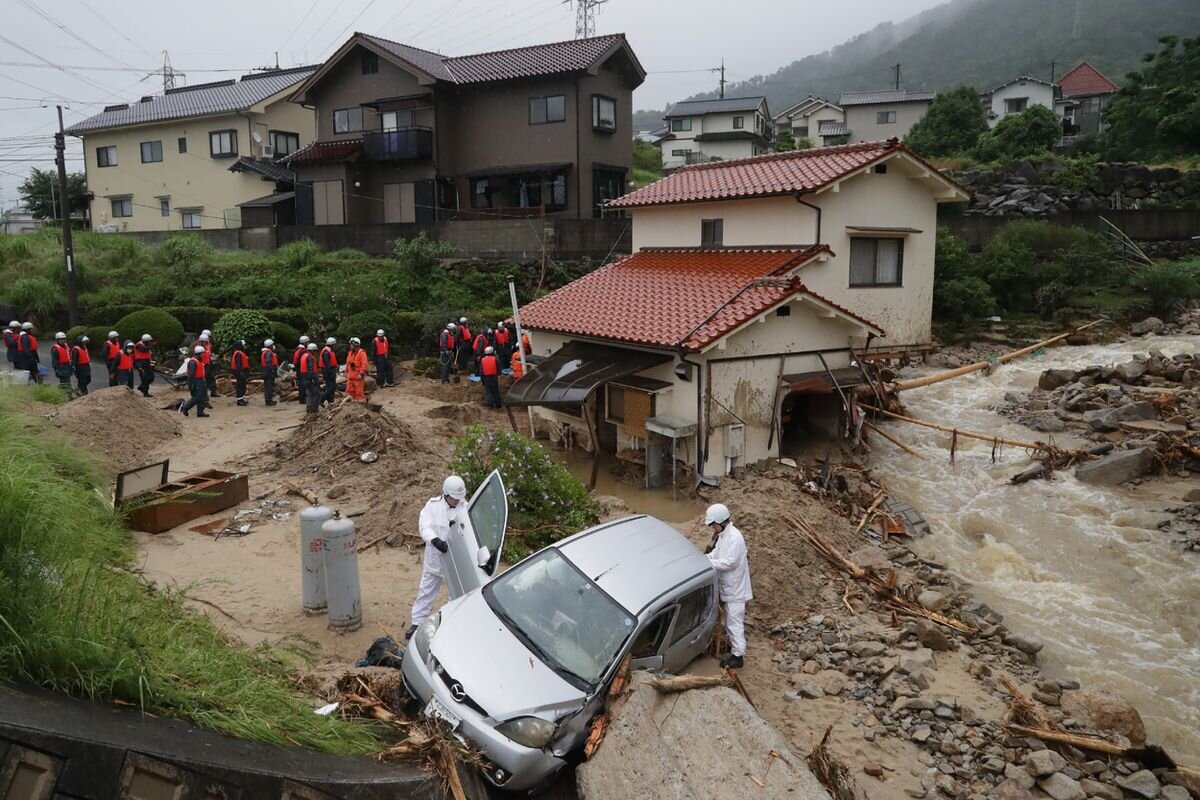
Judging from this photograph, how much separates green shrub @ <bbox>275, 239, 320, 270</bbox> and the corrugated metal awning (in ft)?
51.4

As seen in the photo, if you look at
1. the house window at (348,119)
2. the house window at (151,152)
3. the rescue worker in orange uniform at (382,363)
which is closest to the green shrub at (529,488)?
the rescue worker in orange uniform at (382,363)

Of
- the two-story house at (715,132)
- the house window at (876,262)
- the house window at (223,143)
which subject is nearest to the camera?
the house window at (876,262)

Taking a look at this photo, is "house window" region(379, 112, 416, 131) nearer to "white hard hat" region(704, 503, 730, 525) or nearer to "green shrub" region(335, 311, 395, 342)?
"green shrub" region(335, 311, 395, 342)

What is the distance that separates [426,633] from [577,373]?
9.55 m

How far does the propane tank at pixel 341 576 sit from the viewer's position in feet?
→ 28.3

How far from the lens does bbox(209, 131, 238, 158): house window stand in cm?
3759

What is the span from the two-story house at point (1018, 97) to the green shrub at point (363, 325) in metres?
44.0

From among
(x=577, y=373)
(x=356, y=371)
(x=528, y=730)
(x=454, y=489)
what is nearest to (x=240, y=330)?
(x=356, y=371)

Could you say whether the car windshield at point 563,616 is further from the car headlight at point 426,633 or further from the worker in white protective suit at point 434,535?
the worker in white protective suit at point 434,535

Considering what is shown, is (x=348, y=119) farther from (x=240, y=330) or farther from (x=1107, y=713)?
(x=1107, y=713)

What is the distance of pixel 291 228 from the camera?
32.2 m

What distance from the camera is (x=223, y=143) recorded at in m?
37.8

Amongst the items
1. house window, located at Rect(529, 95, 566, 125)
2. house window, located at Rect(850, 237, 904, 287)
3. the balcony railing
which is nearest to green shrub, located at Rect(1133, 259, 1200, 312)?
house window, located at Rect(850, 237, 904, 287)

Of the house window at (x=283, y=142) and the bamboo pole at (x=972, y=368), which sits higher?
the house window at (x=283, y=142)
